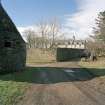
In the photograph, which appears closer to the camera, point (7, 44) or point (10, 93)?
point (10, 93)

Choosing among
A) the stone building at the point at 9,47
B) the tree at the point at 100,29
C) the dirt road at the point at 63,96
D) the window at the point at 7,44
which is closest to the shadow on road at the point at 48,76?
the stone building at the point at 9,47

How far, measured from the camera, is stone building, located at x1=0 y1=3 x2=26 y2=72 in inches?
826

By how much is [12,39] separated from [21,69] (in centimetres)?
309

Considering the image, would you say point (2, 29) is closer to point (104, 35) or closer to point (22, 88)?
point (22, 88)

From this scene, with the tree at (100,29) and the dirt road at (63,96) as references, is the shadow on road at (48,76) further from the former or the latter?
the tree at (100,29)

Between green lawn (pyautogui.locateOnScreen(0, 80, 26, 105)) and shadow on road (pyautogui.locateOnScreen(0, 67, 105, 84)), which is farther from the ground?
green lawn (pyautogui.locateOnScreen(0, 80, 26, 105))

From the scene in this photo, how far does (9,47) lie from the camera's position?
21.6 meters

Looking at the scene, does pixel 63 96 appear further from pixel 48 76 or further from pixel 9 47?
pixel 9 47

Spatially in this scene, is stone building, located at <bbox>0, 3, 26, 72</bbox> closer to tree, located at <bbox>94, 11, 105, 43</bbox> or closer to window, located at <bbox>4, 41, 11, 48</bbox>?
window, located at <bbox>4, 41, 11, 48</bbox>

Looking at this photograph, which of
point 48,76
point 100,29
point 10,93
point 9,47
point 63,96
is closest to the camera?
point 63,96

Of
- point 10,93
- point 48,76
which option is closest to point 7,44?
point 48,76

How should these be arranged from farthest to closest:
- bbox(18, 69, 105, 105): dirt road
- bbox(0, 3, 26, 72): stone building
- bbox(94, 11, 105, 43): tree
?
bbox(94, 11, 105, 43): tree < bbox(0, 3, 26, 72): stone building < bbox(18, 69, 105, 105): dirt road

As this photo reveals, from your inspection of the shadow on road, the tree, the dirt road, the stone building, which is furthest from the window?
the tree

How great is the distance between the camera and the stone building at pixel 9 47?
21.0 meters
